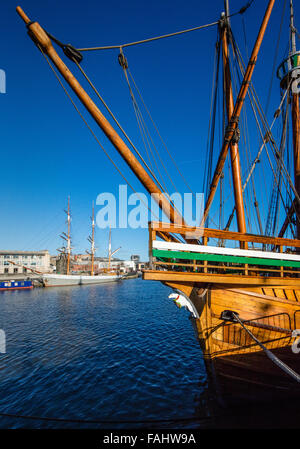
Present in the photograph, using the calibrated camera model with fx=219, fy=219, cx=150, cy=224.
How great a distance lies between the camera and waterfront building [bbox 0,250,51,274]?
7006cm

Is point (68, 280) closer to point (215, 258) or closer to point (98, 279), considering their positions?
point (98, 279)

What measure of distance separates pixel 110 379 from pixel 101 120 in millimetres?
10121

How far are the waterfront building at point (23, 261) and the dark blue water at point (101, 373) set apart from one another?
200 ft

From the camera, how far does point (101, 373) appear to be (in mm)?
9766

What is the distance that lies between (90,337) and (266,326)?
12.1 meters

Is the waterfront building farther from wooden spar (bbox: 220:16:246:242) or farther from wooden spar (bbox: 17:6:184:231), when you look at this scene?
wooden spar (bbox: 220:16:246:242)

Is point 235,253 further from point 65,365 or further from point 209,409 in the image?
point 65,365

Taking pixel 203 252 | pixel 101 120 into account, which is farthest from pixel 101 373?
pixel 101 120

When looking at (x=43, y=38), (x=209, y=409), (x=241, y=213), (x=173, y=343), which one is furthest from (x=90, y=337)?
(x=43, y=38)

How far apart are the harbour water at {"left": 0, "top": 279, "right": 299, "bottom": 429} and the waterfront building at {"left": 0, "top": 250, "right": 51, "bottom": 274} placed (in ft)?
202

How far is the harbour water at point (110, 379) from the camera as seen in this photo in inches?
255

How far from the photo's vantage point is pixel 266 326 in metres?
6.93

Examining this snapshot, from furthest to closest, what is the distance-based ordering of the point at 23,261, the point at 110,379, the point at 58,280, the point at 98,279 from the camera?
the point at 23,261
the point at 98,279
the point at 58,280
the point at 110,379

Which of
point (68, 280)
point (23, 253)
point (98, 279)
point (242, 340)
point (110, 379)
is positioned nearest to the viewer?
point (242, 340)
